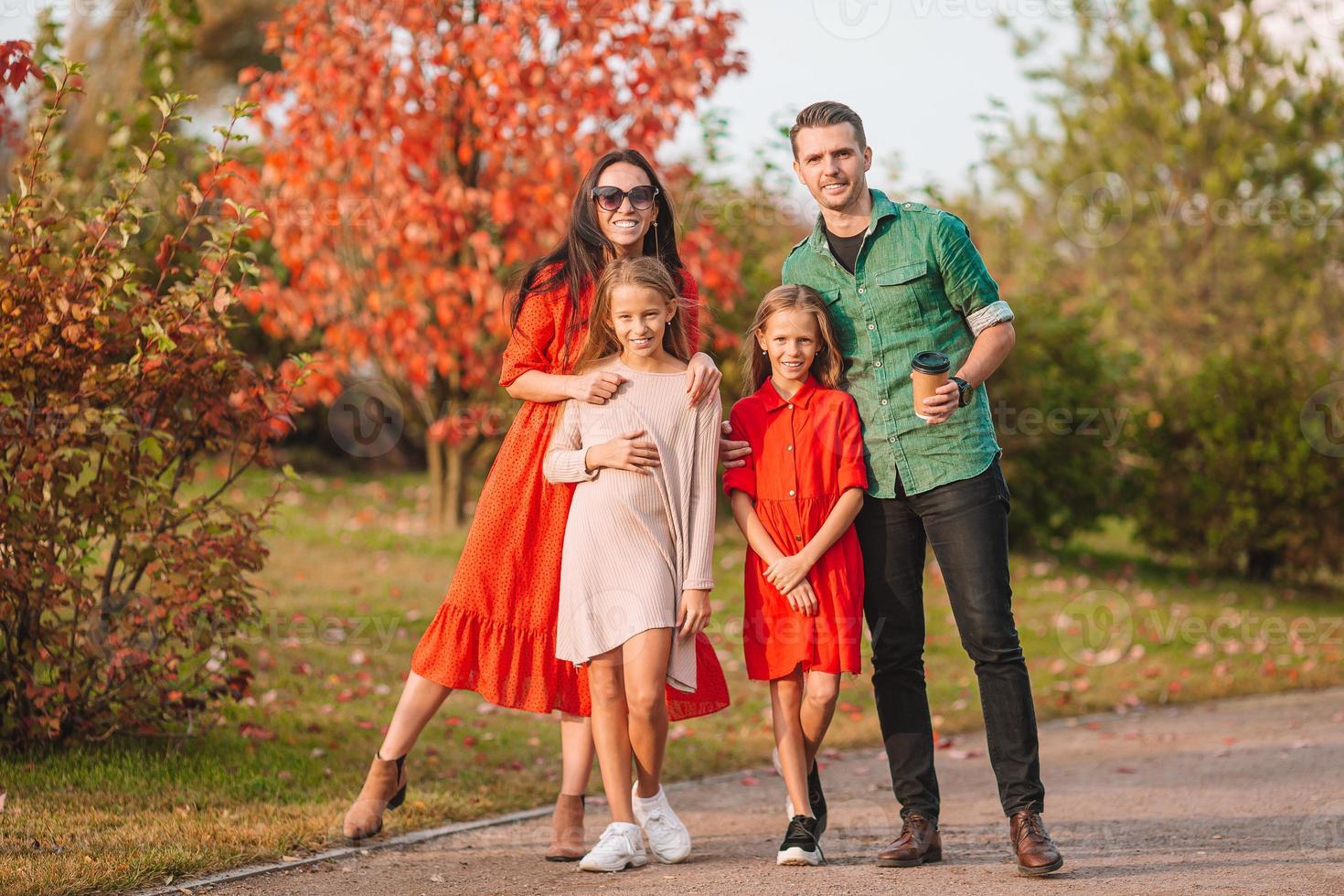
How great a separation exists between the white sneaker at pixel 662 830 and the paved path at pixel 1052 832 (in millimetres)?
47

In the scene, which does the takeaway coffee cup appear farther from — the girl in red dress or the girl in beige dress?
the girl in beige dress

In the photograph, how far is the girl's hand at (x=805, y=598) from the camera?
3.86m

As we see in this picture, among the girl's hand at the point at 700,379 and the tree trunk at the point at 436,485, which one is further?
the tree trunk at the point at 436,485

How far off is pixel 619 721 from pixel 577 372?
1.05m

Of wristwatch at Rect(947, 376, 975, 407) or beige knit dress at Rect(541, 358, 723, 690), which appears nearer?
wristwatch at Rect(947, 376, 975, 407)

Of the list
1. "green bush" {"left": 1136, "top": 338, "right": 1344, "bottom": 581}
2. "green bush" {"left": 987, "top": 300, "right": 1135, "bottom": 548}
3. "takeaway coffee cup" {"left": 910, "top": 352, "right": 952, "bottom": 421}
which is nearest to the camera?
"takeaway coffee cup" {"left": 910, "top": 352, "right": 952, "bottom": 421}

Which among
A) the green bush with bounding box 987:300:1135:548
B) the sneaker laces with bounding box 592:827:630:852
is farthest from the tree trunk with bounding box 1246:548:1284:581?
the sneaker laces with bounding box 592:827:630:852

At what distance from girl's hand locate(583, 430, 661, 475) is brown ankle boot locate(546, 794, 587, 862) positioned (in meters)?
1.06

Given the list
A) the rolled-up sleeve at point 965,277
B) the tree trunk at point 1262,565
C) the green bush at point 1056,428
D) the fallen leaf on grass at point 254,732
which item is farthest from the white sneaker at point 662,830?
the tree trunk at point 1262,565

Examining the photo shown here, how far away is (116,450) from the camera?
4430 mm

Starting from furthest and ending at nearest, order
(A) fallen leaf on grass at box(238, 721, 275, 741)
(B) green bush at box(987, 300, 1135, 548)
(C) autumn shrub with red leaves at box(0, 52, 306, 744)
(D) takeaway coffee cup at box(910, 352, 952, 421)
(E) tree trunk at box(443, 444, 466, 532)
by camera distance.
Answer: (B) green bush at box(987, 300, 1135, 548) < (E) tree trunk at box(443, 444, 466, 532) < (A) fallen leaf on grass at box(238, 721, 275, 741) < (C) autumn shrub with red leaves at box(0, 52, 306, 744) < (D) takeaway coffee cup at box(910, 352, 952, 421)

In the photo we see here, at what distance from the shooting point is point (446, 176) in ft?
29.8

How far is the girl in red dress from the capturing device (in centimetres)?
388

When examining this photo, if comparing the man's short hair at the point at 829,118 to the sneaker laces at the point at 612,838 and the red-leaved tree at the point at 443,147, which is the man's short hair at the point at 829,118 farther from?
the red-leaved tree at the point at 443,147
